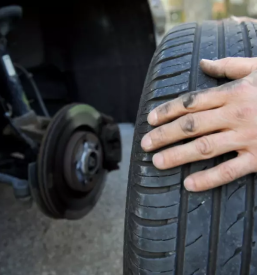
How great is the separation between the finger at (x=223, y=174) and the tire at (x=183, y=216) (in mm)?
25

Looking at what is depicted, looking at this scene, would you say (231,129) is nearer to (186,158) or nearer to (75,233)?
(186,158)

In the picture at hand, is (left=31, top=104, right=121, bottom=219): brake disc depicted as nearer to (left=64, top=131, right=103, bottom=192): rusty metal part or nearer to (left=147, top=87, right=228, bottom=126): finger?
(left=64, top=131, right=103, bottom=192): rusty metal part

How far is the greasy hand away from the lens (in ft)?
2.95

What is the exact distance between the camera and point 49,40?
238 cm

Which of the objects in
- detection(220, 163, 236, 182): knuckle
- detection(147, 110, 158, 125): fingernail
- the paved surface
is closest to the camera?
detection(220, 163, 236, 182): knuckle

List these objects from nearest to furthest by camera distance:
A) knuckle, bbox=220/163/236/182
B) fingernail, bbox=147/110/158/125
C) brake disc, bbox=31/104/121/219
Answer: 1. knuckle, bbox=220/163/236/182
2. fingernail, bbox=147/110/158/125
3. brake disc, bbox=31/104/121/219

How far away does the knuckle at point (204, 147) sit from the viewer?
2.97 ft

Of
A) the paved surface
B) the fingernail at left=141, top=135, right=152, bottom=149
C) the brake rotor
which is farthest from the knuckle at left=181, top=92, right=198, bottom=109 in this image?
the paved surface

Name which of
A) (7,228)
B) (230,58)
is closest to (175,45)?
(230,58)

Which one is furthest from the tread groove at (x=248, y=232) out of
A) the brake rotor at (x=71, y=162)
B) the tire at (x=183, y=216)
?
the brake rotor at (x=71, y=162)

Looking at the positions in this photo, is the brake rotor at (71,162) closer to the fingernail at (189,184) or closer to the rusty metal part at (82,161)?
the rusty metal part at (82,161)

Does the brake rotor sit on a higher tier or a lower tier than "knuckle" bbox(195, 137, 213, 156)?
lower

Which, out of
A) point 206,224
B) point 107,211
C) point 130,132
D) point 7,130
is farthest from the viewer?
point 130,132

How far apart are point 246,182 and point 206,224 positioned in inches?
4.8
